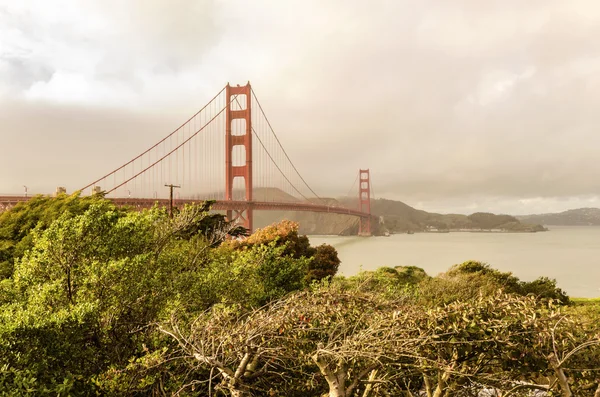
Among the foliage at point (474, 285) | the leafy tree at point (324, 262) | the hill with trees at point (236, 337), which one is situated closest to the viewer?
the hill with trees at point (236, 337)

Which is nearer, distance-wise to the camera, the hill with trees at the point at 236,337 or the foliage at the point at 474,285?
the hill with trees at the point at 236,337

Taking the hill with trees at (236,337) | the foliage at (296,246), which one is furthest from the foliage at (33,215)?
the hill with trees at (236,337)

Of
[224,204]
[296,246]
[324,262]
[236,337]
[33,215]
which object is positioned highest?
[224,204]

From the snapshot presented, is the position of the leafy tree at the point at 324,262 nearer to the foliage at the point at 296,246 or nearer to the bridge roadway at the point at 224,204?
the foliage at the point at 296,246

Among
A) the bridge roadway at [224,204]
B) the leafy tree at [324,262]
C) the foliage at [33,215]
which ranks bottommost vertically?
the leafy tree at [324,262]

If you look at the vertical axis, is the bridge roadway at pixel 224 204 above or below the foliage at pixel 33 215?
above

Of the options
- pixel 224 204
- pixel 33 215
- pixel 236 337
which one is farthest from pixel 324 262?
pixel 224 204

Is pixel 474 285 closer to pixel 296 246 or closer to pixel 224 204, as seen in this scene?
pixel 296 246

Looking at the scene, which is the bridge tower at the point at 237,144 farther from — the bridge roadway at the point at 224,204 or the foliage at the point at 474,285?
the foliage at the point at 474,285

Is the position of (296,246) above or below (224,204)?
below

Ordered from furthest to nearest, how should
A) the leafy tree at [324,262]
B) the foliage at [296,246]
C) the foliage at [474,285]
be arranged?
the leafy tree at [324,262]
the foliage at [296,246]
the foliage at [474,285]

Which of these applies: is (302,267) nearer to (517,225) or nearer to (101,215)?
(101,215)

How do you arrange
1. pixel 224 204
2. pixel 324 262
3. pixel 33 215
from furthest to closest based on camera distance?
pixel 224 204, pixel 324 262, pixel 33 215

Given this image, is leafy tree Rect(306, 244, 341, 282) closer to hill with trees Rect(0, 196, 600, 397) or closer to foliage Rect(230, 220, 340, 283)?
foliage Rect(230, 220, 340, 283)
